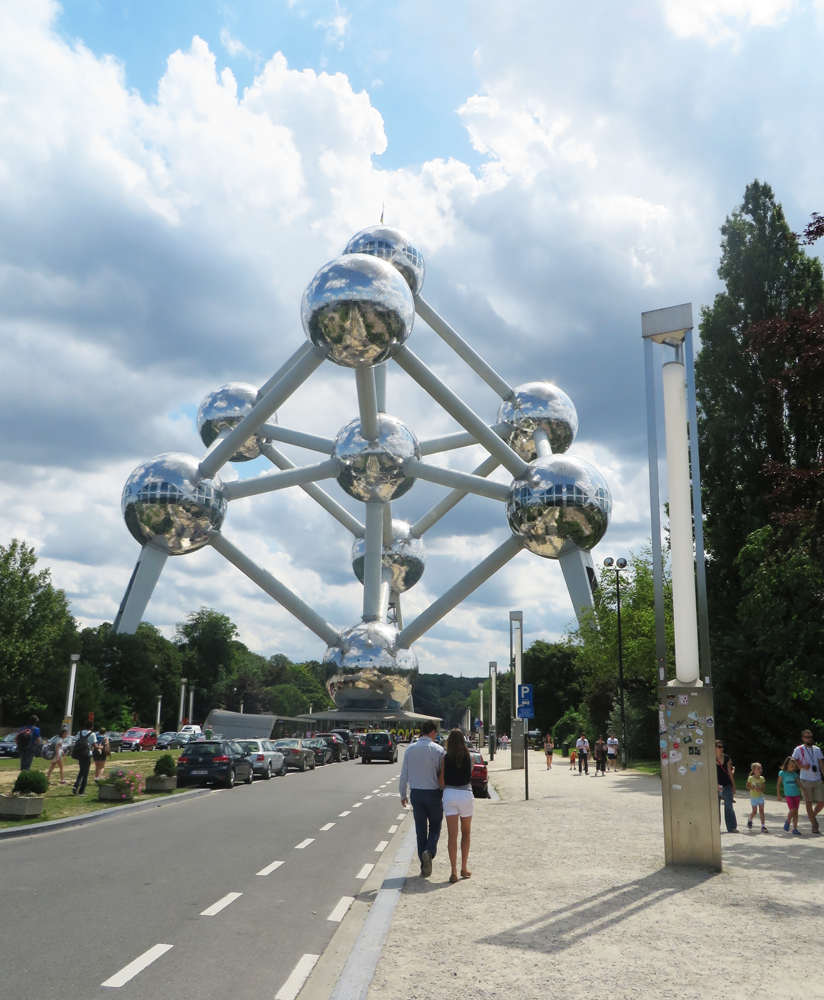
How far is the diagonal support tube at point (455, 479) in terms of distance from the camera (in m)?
23.3

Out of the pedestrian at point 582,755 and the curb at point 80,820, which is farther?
the pedestrian at point 582,755

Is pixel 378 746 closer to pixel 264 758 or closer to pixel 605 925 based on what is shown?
pixel 264 758

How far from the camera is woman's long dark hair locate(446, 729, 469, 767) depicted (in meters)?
8.63

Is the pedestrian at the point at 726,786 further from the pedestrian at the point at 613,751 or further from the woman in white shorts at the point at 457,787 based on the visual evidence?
the pedestrian at the point at 613,751

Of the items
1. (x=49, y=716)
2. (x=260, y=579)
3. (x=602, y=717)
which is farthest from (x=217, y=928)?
(x=49, y=716)

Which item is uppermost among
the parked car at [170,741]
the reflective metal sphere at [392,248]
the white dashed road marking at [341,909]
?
the reflective metal sphere at [392,248]

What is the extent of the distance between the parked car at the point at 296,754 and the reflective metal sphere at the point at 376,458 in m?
10.3

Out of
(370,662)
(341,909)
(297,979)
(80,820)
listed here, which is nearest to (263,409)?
(370,662)

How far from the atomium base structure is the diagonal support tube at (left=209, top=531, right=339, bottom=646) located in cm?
4

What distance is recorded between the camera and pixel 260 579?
24875 millimetres

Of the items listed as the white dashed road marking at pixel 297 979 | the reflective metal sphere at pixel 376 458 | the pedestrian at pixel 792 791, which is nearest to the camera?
the white dashed road marking at pixel 297 979

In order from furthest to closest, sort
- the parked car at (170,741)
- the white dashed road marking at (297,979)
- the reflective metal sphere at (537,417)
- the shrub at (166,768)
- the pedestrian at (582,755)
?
1. the parked car at (170,741)
2. the pedestrian at (582,755)
3. the reflective metal sphere at (537,417)
4. the shrub at (166,768)
5. the white dashed road marking at (297,979)

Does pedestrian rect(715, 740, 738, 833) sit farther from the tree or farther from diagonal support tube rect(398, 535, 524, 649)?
the tree

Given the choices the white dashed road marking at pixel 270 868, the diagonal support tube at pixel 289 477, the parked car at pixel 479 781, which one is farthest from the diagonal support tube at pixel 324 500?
the white dashed road marking at pixel 270 868
